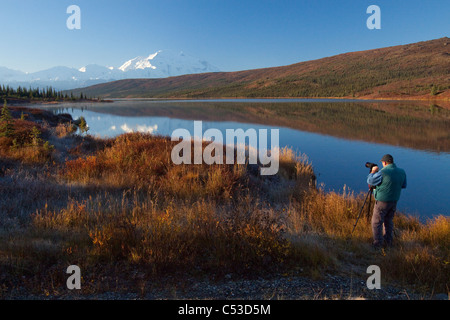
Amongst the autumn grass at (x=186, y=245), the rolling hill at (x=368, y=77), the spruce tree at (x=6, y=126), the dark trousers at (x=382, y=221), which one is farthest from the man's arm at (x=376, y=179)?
the rolling hill at (x=368, y=77)

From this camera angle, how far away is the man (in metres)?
4.95

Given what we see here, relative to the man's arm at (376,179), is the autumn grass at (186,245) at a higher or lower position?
lower

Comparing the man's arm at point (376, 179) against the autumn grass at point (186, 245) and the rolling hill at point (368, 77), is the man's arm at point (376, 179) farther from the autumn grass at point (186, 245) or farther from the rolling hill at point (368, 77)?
the rolling hill at point (368, 77)

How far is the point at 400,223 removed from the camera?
261 inches

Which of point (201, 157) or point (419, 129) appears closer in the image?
point (201, 157)

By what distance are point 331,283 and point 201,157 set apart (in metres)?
7.54

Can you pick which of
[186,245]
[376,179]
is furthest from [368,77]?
[186,245]

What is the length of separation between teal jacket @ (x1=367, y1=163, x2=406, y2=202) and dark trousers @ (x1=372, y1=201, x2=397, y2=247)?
14 centimetres

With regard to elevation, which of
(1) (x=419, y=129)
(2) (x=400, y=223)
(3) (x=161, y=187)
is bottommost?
(2) (x=400, y=223)

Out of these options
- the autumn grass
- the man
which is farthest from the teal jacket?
the autumn grass

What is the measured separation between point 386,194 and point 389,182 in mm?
224

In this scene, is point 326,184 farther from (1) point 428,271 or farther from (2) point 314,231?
(1) point 428,271

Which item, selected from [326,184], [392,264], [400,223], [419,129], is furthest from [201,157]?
[419,129]

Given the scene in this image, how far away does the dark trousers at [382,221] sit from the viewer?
507cm
